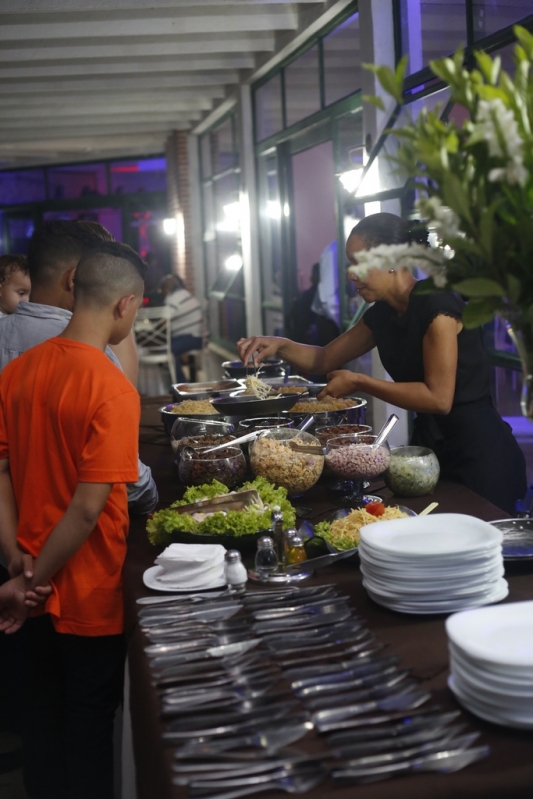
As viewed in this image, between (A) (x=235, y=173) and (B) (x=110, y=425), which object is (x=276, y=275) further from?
(B) (x=110, y=425)

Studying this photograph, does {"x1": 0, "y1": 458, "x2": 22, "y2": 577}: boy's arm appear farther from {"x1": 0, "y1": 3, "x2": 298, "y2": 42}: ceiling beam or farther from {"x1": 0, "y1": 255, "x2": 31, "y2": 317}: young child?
{"x1": 0, "y1": 3, "x2": 298, "y2": 42}: ceiling beam

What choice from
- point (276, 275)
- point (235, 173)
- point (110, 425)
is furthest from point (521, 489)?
point (235, 173)

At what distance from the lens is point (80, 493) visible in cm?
183

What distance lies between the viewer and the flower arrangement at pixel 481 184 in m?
1.18

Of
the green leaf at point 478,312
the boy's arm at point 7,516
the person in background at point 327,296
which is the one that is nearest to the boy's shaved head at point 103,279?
the boy's arm at point 7,516

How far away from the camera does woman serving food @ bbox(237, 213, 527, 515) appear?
2.56m

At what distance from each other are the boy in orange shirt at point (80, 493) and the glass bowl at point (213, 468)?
1.30 feet

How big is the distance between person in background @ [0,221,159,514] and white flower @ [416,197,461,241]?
1.26 meters

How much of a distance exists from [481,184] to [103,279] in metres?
0.99

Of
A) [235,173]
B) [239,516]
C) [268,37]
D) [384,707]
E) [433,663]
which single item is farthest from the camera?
[235,173]

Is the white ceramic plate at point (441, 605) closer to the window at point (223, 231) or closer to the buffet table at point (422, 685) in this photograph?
the buffet table at point (422, 685)

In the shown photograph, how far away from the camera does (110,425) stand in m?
1.83

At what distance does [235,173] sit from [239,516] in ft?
27.8

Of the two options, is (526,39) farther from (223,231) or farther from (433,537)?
(223,231)
